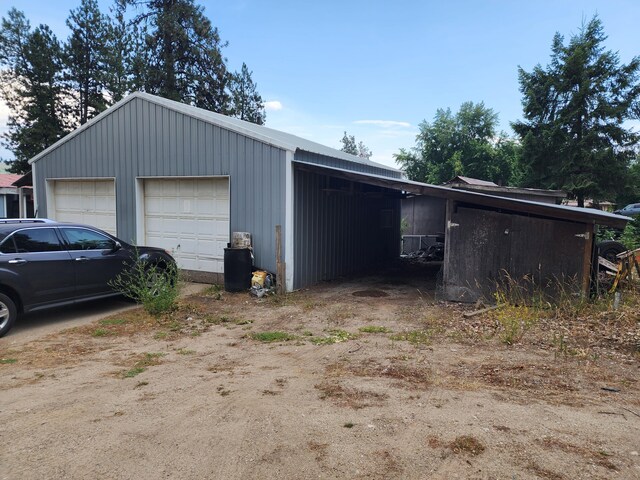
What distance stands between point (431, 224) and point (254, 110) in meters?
19.2

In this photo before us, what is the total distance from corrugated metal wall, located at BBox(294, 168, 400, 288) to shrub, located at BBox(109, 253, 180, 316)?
9.81ft

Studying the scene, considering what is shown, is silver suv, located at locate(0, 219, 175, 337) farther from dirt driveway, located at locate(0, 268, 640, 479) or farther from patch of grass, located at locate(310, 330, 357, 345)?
patch of grass, located at locate(310, 330, 357, 345)

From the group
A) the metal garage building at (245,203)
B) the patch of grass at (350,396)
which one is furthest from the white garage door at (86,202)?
the patch of grass at (350,396)

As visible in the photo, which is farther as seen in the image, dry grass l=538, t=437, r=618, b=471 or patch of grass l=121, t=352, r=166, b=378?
patch of grass l=121, t=352, r=166, b=378

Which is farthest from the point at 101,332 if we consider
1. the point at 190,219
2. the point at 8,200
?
the point at 8,200

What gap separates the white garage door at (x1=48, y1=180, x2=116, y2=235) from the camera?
446 inches

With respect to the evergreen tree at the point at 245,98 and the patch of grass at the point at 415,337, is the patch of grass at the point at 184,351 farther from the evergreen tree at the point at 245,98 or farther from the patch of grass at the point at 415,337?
the evergreen tree at the point at 245,98

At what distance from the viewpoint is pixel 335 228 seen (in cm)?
1150

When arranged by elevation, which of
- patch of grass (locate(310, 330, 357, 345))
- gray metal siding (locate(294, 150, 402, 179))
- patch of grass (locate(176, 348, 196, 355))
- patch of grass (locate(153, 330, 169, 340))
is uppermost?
gray metal siding (locate(294, 150, 402, 179))

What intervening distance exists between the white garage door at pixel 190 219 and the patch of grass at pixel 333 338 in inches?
178

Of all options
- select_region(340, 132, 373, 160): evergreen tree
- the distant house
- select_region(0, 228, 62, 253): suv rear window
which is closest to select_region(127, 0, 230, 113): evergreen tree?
the distant house

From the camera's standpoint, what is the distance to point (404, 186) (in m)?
8.41

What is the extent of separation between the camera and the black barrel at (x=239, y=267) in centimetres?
916

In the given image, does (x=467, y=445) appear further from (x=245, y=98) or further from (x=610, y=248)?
(x=245, y=98)
